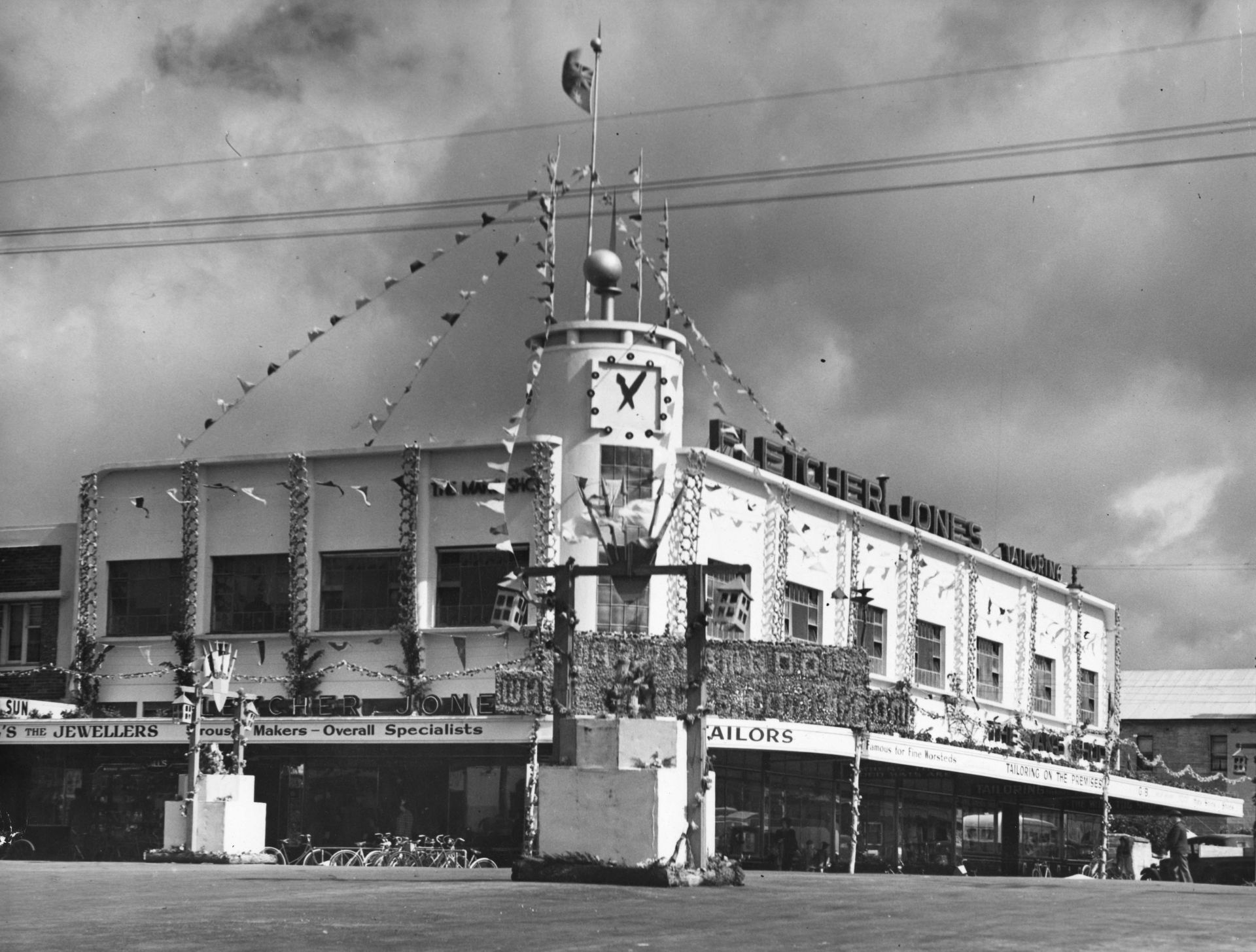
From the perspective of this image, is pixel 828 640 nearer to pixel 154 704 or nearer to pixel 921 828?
pixel 921 828

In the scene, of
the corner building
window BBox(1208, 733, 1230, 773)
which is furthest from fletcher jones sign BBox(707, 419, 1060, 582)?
window BBox(1208, 733, 1230, 773)

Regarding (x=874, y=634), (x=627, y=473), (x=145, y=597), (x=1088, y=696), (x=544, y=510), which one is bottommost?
(x=1088, y=696)

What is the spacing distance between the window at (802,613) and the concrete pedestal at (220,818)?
1831cm

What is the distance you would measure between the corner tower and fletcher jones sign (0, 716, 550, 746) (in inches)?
146

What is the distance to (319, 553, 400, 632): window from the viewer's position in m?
47.4

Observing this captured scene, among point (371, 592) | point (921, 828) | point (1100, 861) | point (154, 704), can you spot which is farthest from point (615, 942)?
point (1100, 861)

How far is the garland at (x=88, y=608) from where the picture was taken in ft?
163

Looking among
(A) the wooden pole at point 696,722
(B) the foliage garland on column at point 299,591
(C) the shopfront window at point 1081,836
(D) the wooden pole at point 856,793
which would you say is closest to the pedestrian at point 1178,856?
(D) the wooden pole at point 856,793

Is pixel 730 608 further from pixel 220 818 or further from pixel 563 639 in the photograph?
pixel 220 818

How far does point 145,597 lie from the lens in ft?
164

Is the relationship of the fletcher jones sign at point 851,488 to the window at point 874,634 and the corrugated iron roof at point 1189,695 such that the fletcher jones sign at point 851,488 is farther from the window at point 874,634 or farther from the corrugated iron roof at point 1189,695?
the corrugated iron roof at point 1189,695

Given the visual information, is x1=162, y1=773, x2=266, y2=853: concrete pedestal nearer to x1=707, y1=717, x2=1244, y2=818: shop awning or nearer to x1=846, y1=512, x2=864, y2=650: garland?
x1=707, y1=717, x2=1244, y2=818: shop awning

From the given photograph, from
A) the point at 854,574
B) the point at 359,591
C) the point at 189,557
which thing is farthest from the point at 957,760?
the point at 189,557

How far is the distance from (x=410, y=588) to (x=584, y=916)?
93.5 ft
